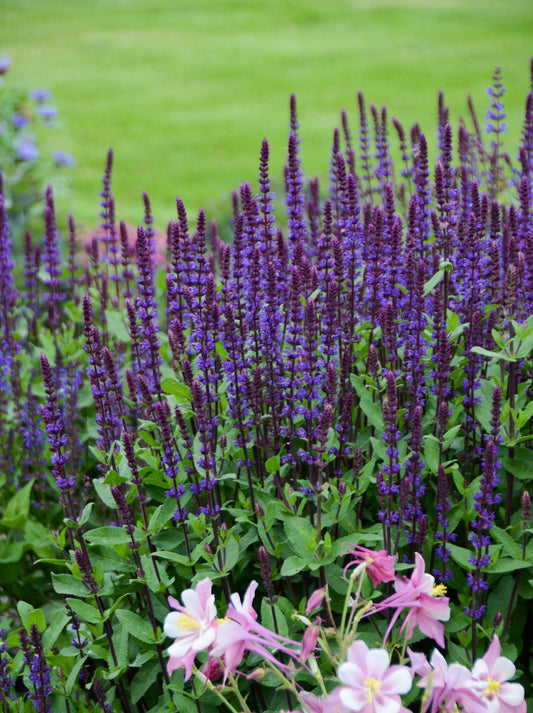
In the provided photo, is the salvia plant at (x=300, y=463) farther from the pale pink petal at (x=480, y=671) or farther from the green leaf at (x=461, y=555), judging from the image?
the pale pink petal at (x=480, y=671)

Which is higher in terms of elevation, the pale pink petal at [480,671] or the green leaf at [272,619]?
the pale pink petal at [480,671]

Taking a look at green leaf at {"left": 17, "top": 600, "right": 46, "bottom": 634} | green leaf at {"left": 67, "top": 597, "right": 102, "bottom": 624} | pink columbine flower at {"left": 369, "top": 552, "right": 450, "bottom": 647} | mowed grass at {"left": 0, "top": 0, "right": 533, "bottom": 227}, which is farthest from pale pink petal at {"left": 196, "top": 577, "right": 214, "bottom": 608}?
mowed grass at {"left": 0, "top": 0, "right": 533, "bottom": 227}

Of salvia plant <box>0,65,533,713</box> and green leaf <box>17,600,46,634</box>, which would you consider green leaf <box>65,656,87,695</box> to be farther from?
green leaf <box>17,600,46,634</box>

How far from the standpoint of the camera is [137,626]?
2561 mm

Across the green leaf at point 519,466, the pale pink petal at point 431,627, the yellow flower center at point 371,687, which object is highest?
the yellow flower center at point 371,687

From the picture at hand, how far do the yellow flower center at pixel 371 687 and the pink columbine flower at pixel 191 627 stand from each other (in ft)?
1.14

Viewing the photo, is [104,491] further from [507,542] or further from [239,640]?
[507,542]

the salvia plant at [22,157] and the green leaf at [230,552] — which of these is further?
the salvia plant at [22,157]

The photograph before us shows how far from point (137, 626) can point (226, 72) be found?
54.5ft

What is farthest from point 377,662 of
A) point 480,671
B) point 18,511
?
point 18,511

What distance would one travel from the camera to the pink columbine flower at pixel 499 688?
5.66ft

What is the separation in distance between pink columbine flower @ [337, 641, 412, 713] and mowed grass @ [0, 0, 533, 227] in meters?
7.72

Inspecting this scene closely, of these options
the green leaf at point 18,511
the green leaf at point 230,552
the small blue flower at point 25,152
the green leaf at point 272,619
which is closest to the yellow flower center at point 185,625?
the green leaf at point 272,619

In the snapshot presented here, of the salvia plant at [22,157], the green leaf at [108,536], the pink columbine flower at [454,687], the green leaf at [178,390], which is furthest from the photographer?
the salvia plant at [22,157]
